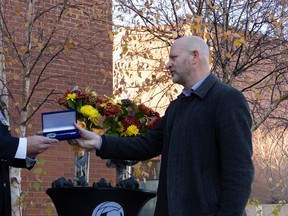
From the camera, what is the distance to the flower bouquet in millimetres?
4863

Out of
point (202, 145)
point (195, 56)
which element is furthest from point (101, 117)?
point (202, 145)

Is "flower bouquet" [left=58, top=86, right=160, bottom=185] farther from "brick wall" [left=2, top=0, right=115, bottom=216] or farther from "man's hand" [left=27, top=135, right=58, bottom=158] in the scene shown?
"brick wall" [left=2, top=0, right=115, bottom=216]

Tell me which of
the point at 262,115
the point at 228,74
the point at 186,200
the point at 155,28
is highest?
the point at 155,28

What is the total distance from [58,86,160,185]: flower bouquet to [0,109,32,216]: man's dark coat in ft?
2.21

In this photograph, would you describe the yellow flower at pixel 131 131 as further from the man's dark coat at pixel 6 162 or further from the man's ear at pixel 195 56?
the man's ear at pixel 195 56

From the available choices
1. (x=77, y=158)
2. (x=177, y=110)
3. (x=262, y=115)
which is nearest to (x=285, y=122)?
(x=262, y=115)

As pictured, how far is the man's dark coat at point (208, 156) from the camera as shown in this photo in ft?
11.7

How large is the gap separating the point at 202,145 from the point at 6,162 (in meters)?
1.33

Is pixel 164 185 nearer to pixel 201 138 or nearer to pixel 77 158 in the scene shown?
pixel 201 138

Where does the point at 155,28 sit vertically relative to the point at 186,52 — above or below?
above

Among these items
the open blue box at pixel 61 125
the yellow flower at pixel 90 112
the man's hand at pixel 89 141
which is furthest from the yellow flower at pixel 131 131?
the open blue box at pixel 61 125

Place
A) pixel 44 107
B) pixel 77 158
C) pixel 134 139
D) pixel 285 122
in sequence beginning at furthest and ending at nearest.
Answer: pixel 285 122 < pixel 44 107 < pixel 77 158 < pixel 134 139

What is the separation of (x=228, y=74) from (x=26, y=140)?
3.78m

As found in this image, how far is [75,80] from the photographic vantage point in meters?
8.75
